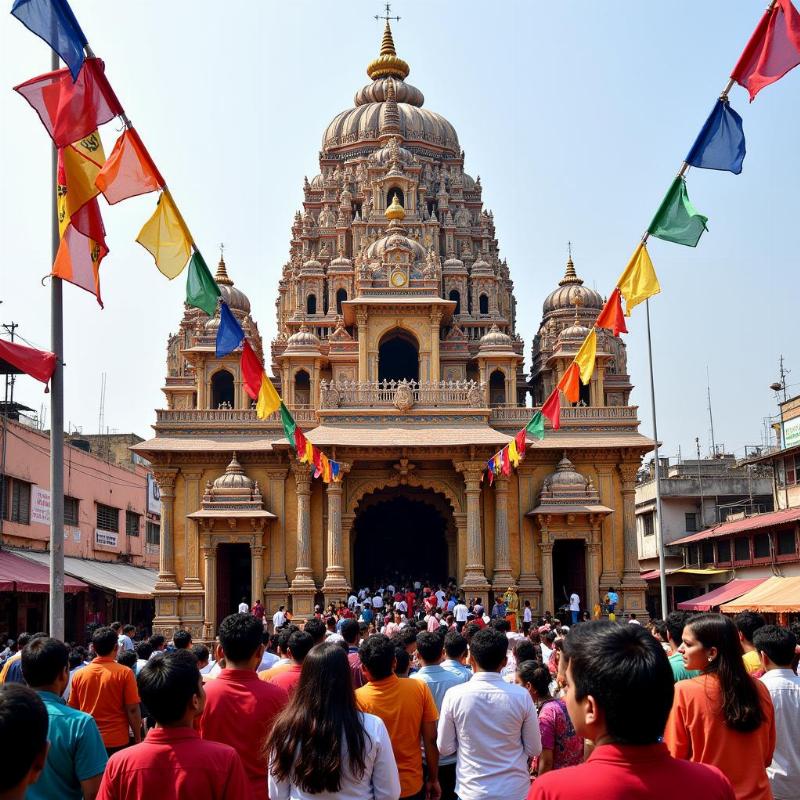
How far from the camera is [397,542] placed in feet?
125

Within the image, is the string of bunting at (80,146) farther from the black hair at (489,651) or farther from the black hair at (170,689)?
the black hair at (170,689)

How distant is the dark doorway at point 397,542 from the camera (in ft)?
123

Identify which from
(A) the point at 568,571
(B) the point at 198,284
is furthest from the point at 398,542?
(B) the point at 198,284

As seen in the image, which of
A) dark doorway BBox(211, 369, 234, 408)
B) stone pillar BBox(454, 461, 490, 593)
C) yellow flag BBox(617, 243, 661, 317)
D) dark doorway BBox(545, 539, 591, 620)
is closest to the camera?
yellow flag BBox(617, 243, 661, 317)

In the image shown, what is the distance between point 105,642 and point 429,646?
8.61 ft

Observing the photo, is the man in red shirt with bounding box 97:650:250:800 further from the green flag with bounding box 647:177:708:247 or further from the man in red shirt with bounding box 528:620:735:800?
the green flag with bounding box 647:177:708:247

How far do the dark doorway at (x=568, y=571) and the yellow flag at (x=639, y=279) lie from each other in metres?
19.3

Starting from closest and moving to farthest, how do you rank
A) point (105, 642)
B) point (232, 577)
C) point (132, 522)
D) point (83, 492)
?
point (105, 642)
point (232, 577)
point (83, 492)
point (132, 522)

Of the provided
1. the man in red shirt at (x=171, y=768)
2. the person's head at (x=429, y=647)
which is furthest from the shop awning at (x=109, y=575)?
the man in red shirt at (x=171, y=768)

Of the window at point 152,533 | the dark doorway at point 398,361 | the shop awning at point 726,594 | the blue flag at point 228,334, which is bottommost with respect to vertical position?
the shop awning at point 726,594

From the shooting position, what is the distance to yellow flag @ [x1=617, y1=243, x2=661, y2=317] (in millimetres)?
14082

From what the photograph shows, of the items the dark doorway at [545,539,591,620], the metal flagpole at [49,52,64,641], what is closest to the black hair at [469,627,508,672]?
the metal flagpole at [49,52,64,641]

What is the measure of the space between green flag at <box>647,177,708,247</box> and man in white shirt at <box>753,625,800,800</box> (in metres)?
7.92

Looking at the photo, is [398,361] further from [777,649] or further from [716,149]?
[777,649]
